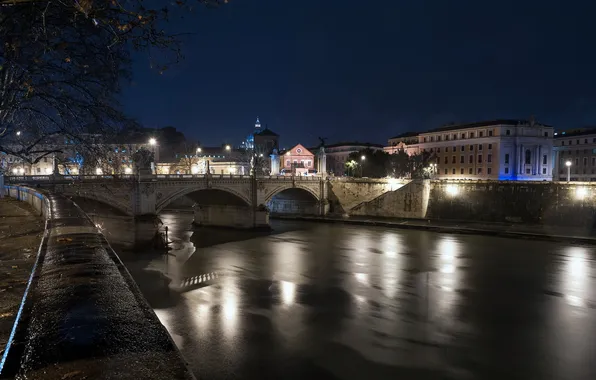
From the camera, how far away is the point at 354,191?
58.6m

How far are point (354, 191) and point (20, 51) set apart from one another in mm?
53047

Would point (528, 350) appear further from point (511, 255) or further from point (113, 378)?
point (511, 255)

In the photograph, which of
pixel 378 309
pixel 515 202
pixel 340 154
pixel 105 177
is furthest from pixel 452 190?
pixel 340 154

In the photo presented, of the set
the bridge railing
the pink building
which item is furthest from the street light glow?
the pink building

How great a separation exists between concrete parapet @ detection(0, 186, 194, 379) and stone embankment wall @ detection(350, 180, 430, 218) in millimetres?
51677

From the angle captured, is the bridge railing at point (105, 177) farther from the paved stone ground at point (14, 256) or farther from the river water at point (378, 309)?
the river water at point (378, 309)

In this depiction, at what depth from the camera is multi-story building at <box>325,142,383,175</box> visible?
105938 millimetres

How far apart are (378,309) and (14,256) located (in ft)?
51.8

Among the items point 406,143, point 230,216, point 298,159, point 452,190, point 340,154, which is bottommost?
point 230,216

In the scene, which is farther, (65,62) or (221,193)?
(221,193)

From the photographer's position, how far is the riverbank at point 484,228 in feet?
125

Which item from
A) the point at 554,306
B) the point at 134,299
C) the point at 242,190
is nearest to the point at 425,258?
the point at 554,306

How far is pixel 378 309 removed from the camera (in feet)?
63.7

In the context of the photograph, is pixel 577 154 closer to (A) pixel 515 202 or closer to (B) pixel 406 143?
(B) pixel 406 143
